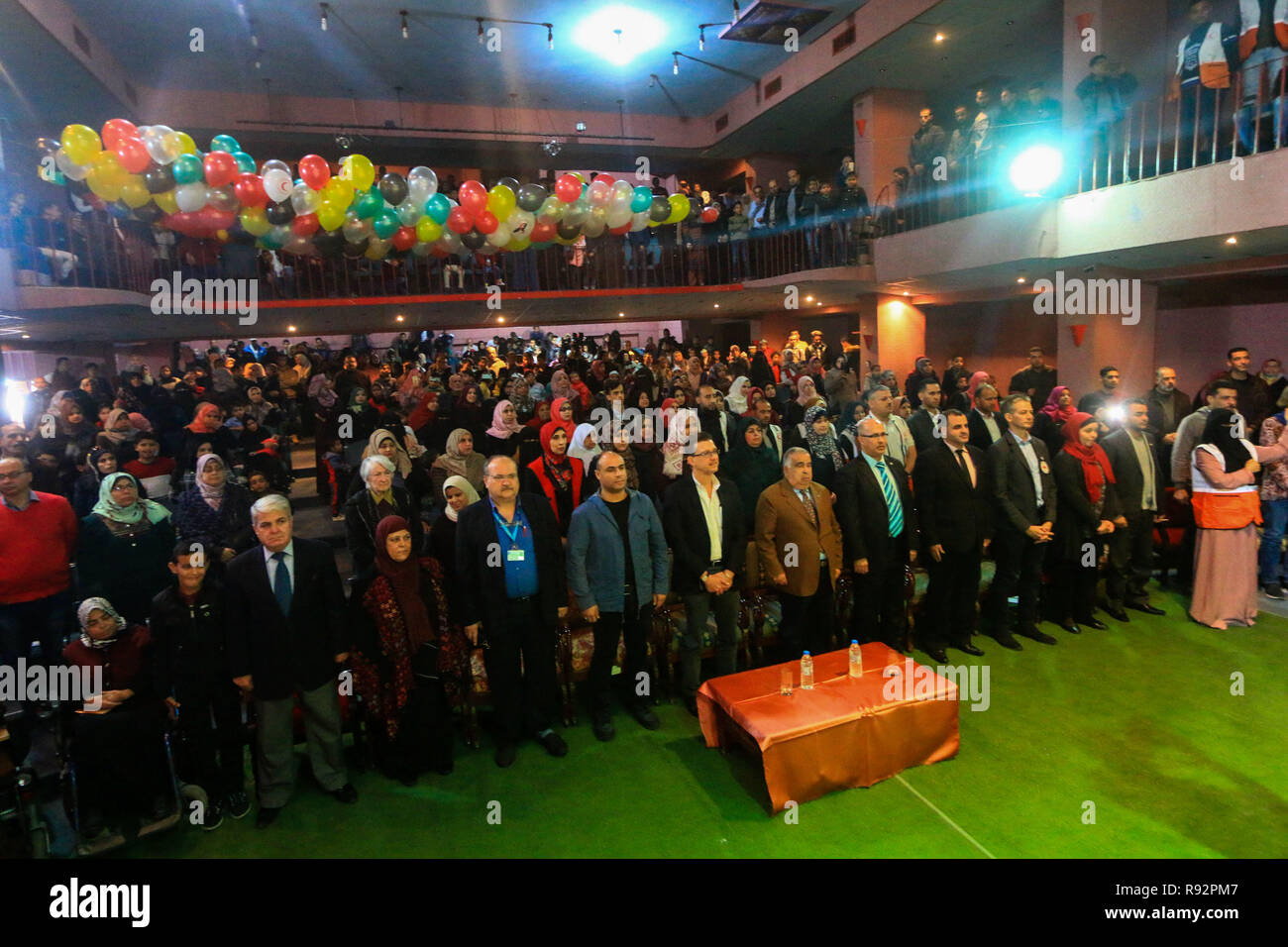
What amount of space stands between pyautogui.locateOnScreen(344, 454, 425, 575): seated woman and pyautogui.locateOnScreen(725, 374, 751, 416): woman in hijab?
3.49m

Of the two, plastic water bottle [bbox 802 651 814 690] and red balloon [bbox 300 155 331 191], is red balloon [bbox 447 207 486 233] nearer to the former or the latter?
red balloon [bbox 300 155 331 191]

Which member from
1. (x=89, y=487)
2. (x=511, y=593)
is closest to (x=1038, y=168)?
(x=511, y=593)

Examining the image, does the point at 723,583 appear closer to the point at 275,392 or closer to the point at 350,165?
the point at 350,165

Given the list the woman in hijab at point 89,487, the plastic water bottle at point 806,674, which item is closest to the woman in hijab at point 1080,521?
the plastic water bottle at point 806,674

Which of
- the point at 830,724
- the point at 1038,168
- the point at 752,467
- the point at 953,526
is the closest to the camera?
the point at 830,724

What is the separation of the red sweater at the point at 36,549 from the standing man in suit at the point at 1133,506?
22.7ft

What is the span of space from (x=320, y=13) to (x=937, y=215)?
928cm

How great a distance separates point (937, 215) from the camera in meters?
10.2

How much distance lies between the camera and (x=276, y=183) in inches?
251

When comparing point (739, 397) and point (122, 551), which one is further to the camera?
point (739, 397)

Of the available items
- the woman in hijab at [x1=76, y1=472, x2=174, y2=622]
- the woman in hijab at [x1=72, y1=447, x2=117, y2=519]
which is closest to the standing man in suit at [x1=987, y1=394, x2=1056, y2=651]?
the woman in hijab at [x1=76, y1=472, x2=174, y2=622]

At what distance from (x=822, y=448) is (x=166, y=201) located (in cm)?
589

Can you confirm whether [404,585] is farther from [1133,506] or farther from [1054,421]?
[1054,421]
